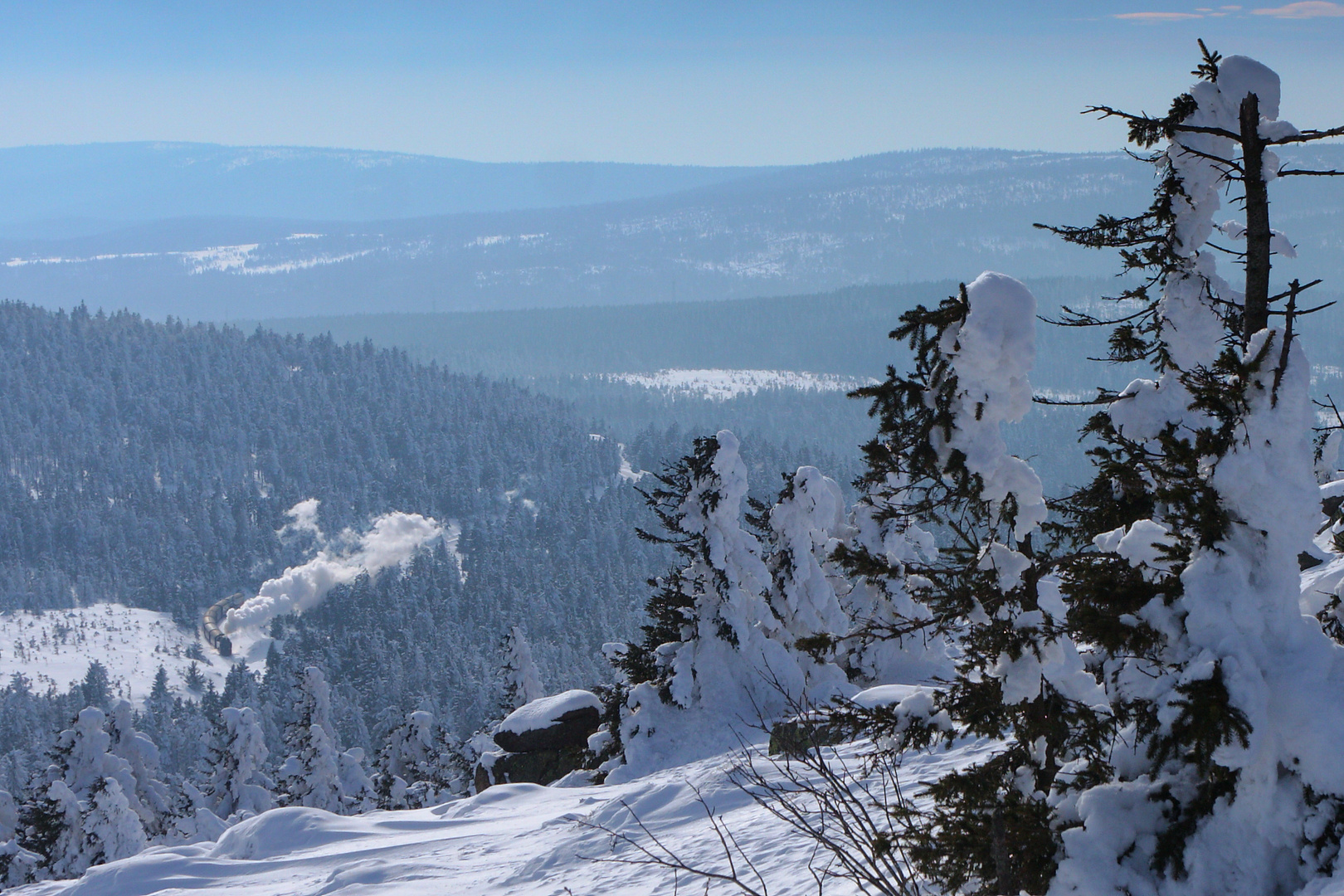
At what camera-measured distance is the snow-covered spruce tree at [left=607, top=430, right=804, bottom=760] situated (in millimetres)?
21922

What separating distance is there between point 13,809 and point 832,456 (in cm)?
12256

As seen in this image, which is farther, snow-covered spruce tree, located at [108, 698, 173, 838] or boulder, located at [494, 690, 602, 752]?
snow-covered spruce tree, located at [108, 698, 173, 838]

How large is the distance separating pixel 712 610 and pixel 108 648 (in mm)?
145043

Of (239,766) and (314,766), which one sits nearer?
(314,766)

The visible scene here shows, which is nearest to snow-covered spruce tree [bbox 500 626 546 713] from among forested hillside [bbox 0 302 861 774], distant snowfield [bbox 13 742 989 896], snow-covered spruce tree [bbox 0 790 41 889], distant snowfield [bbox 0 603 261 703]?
snow-covered spruce tree [bbox 0 790 41 889]

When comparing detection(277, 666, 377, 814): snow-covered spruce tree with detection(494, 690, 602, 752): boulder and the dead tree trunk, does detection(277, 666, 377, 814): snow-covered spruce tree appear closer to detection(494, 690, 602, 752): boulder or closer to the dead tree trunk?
detection(494, 690, 602, 752): boulder

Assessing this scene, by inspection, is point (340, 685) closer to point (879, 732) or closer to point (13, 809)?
point (13, 809)

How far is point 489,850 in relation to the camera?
625 inches

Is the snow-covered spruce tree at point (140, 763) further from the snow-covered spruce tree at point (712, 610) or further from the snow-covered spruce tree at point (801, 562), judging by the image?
the snow-covered spruce tree at point (801, 562)

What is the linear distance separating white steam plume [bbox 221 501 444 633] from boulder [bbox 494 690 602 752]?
134 metres

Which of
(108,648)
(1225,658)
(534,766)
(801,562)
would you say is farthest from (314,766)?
(108,648)

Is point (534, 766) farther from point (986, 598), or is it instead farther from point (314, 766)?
point (986, 598)

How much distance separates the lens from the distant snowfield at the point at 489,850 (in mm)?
13016

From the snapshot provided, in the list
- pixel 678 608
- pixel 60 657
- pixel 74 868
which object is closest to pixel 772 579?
pixel 678 608
